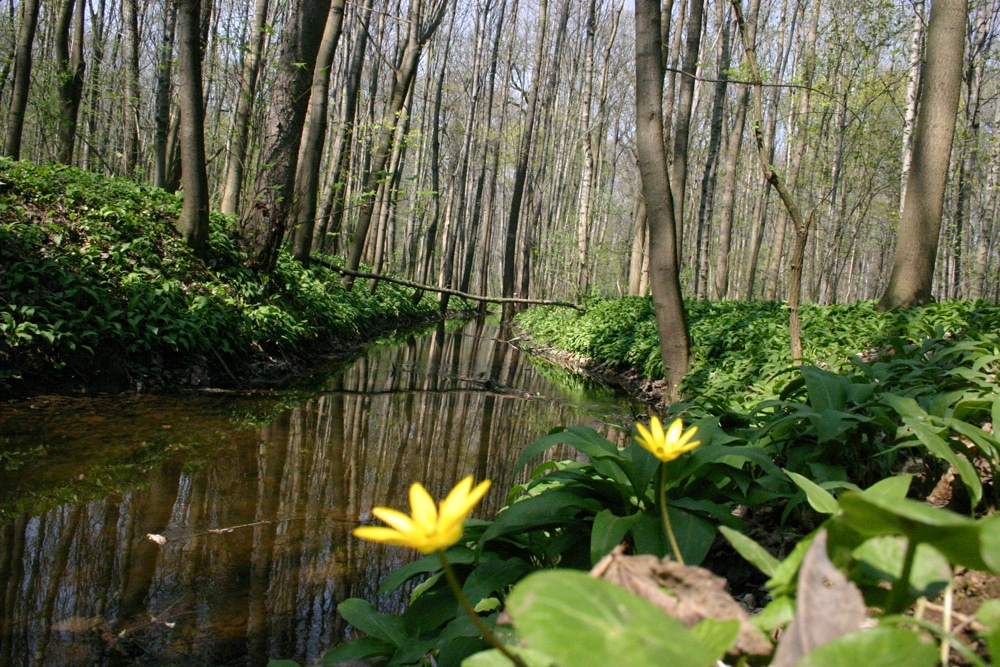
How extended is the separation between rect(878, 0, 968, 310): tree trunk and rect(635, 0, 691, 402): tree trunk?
10.2 feet

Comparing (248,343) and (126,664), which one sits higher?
(248,343)

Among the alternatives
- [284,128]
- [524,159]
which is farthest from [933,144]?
[524,159]

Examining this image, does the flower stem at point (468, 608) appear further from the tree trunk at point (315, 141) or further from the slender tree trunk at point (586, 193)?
the slender tree trunk at point (586, 193)

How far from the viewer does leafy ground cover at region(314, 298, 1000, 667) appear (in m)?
0.60

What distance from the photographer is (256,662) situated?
2.08m

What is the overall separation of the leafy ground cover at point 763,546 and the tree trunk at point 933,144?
4.58 ft

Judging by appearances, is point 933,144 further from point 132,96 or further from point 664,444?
→ point 132,96

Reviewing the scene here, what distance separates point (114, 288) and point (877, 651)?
697cm

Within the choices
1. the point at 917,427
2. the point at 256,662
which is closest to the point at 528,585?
Result: the point at 917,427

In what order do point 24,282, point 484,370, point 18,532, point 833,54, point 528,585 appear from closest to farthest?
1. point 528,585
2. point 18,532
3. point 24,282
4. point 484,370
5. point 833,54

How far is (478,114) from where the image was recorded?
1254 inches

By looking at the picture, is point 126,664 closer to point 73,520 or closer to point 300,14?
point 73,520

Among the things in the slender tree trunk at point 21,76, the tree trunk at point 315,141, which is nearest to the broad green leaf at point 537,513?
the tree trunk at point 315,141

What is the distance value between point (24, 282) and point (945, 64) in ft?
30.2
